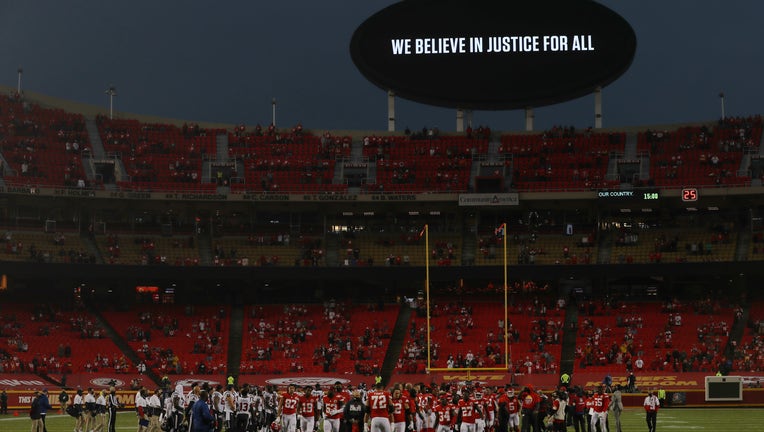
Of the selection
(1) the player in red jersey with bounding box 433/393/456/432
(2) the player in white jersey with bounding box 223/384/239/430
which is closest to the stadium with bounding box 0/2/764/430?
(2) the player in white jersey with bounding box 223/384/239/430

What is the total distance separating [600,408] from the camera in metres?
27.0

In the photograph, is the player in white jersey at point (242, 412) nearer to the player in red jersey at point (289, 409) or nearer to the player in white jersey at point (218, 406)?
the player in white jersey at point (218, 406)

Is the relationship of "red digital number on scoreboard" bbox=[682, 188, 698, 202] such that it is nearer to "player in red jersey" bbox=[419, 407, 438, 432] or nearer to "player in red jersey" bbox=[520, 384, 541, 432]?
"player in red jersey" bbox=[520, 384, 541, 432]

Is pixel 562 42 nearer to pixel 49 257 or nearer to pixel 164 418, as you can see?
pixel 49 257

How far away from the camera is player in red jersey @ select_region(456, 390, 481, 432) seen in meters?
23.4

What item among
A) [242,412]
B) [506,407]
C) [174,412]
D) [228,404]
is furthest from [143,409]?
[506,407]

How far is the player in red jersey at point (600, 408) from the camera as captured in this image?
26.9m

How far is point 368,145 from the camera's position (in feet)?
198

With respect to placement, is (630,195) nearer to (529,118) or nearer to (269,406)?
(529,118)

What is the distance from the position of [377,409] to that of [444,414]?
226 cm

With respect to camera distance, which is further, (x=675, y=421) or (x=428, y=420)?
(x=675, y=421)

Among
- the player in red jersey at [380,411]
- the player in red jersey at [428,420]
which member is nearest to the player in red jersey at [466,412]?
the player in red jersey at [428,420]

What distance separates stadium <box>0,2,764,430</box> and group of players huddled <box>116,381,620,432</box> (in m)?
18.0

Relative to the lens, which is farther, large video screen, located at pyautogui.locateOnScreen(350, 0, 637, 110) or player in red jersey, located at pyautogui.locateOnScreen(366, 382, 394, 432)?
large video screen, located at pyautogui.locateOnScreen(350, 0, 637, 110)
